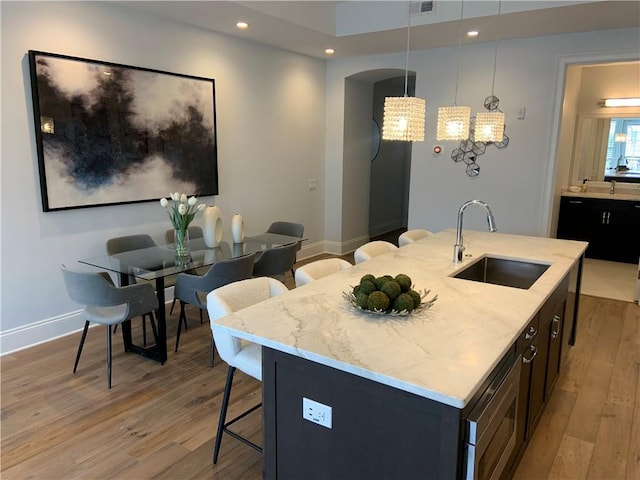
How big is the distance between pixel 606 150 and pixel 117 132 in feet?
22.0

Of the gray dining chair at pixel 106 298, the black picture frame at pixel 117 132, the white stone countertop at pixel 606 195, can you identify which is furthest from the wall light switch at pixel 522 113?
the gray dining chair at pixel 106 298

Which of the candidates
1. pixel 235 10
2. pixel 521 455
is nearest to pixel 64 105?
pixel 235 10

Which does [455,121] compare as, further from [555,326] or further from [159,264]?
[159,264]

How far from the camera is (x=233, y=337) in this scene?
2.22m

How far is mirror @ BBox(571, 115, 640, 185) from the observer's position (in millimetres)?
6836

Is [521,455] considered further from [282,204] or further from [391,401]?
[282,204]

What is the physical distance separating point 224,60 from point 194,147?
1.03 m

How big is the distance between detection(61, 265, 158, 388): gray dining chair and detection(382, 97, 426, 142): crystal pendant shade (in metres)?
1.88

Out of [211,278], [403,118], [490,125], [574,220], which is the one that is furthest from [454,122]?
[574,220]

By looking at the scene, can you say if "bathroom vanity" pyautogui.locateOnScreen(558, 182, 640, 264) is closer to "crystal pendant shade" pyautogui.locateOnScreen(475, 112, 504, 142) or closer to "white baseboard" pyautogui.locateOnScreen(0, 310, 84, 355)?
"crystal pendant shade" pyautogui.locateOnScreen(475, 112, 504, 142)

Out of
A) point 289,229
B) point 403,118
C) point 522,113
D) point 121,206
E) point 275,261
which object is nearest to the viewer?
point 403,118

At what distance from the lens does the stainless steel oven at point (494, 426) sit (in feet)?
4.67

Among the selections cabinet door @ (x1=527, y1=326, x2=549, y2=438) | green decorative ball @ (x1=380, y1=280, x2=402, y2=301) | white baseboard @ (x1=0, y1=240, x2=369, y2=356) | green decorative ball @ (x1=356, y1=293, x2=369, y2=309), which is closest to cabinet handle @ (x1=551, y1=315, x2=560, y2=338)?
cabinet door @ (x1=527, y1=326, x2=549, y2=438)

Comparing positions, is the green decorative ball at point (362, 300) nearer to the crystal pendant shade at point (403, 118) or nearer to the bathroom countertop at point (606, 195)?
the crystal pendant shade at point (403, 118)
